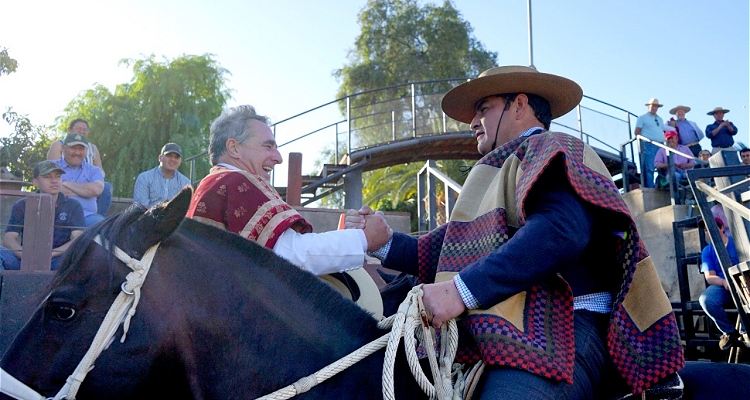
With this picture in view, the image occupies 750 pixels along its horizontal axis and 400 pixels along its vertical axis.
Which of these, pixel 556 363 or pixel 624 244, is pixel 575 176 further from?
pixel 556 363

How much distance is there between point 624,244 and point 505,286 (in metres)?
0.57

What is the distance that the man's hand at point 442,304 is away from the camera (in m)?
2.17

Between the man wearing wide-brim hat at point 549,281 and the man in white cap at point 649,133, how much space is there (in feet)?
38.7

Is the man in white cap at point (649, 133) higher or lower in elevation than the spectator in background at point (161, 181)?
higher

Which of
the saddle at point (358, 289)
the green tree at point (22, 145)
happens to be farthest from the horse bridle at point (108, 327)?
the green tree at point (22, 145)

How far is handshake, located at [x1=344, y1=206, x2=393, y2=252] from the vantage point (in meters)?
3.00

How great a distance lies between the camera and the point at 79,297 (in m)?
1.96

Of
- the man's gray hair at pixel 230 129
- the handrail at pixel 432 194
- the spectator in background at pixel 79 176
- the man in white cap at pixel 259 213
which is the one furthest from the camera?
the handrail at pixel 432 194

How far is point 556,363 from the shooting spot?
6.95ft

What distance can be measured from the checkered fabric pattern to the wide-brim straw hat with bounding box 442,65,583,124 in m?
0.53

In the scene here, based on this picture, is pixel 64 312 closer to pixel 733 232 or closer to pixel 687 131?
pixel 733 232

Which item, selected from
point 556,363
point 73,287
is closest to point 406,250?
point 556,363

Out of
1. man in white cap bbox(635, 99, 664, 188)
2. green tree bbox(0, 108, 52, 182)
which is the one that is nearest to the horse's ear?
green tree bbox(0, 108, 52, 182)

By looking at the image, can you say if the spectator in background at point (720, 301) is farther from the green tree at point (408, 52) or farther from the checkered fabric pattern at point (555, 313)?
the green tree at point (408, 52)
